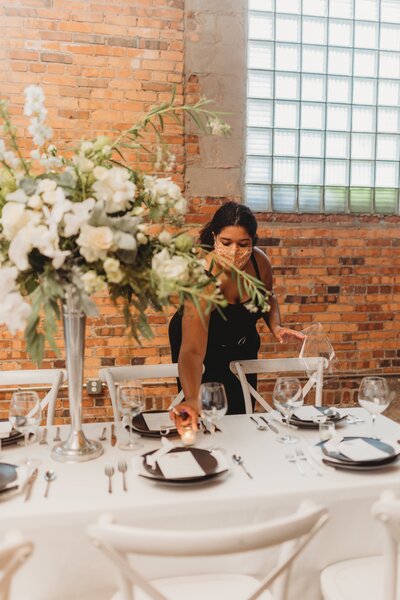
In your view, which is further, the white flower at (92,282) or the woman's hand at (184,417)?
the woman's hand at (184,417)

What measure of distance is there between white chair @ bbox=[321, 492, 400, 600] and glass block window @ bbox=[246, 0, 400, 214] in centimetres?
289

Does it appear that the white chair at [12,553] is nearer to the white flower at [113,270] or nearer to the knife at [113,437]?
the white flower at [113,270]

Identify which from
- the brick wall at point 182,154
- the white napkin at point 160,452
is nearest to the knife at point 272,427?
the white napkin at point 160,452

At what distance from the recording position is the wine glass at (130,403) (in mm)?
1913

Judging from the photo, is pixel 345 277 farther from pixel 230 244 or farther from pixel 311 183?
pixel 230 244

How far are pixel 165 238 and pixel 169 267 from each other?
14 cm

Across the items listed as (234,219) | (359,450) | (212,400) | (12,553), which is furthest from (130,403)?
(234,219)

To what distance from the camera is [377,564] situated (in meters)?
1.65

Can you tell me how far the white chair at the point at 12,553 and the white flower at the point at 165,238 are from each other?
0.85m

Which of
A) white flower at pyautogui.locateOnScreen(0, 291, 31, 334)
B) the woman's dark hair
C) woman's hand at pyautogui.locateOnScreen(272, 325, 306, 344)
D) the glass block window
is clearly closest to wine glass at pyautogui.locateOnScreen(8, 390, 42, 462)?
white flower at pyautogui.locateOnScreen(0, 291, 31, 334)

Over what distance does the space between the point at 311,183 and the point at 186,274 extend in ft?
9.45

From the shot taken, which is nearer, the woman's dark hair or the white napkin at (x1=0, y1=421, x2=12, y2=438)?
the white napkin at (x1=0, y1=421, x2=12, y2=438)

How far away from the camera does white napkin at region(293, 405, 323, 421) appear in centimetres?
221

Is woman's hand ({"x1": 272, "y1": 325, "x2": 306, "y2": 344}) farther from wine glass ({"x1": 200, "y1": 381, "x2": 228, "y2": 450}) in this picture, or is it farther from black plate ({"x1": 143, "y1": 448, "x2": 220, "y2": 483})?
black plate ({"x1": 143, "y1": 448, "x2": 220, "y2": 483})
